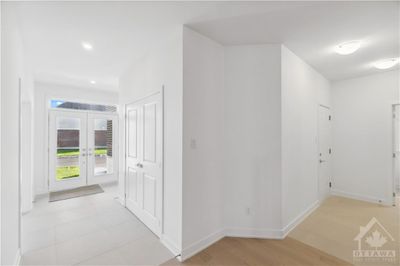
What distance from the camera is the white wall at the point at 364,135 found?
3.83 meters

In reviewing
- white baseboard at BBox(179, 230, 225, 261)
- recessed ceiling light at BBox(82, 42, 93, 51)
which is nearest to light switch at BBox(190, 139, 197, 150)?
white baseboard at BBox(179, 230, 225, 261)

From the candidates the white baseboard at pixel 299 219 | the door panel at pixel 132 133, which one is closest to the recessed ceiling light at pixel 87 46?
the door panel at pixel 132 133

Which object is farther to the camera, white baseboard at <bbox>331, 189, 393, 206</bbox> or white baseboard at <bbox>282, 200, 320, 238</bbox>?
white baseboard at <bbox>331, 189, 393, 206</bbox>

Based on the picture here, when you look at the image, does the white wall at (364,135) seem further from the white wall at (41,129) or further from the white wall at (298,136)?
the white wall at (41,129)

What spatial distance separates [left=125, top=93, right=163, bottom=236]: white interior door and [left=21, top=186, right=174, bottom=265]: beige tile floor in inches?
8.9

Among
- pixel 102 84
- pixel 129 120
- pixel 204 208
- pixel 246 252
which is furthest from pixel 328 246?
pixel 102 84

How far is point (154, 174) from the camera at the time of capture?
2.76 metres

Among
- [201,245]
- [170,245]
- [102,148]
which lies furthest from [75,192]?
[201,245]

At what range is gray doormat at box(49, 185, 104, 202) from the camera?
4.28 metres

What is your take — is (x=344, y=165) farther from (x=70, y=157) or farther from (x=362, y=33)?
(x=70, y=157)

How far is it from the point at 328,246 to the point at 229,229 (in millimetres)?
1302

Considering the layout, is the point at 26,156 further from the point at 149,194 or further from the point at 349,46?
the point at 349,46

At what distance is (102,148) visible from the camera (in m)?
5.50

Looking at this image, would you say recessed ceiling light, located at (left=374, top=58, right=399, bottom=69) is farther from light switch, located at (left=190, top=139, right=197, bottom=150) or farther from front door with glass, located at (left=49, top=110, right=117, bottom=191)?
front door with glass, located at (left=49, top=110, right=117, bottom=191)
